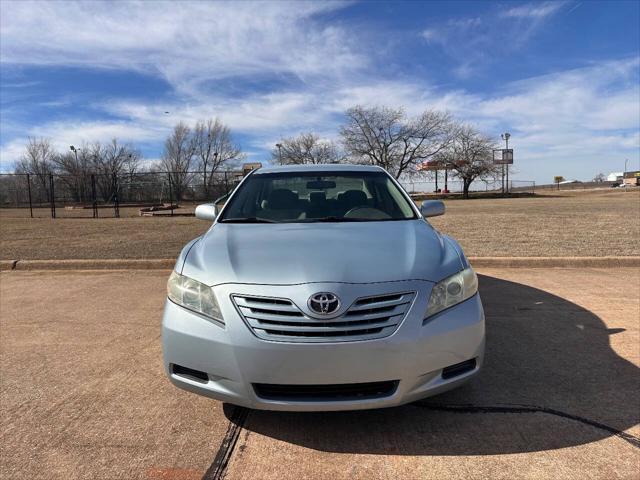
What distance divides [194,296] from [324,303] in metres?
0.77

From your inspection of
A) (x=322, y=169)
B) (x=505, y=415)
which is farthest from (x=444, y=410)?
(x=322, y=169)

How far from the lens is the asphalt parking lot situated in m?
2.40

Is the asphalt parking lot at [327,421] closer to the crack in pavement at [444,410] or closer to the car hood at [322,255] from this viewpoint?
the crack in pavement at [444,410]

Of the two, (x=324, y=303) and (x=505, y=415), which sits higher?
(x=324, y=303)

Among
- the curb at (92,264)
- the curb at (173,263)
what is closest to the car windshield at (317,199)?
the curb at (173,263)

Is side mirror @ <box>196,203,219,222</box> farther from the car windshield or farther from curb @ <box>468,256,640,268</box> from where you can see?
curb @ <box>468,256,640,268</box>

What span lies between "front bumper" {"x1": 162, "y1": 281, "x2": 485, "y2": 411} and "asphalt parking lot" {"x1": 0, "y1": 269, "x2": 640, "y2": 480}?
1.05ft

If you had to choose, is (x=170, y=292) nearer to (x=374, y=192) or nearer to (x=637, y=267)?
(x=374, y=192)

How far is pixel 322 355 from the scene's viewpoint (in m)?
2.30

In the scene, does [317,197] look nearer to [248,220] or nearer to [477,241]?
[248,220]

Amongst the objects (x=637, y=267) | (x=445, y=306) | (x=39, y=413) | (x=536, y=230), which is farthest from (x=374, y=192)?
(x=536, y=230)

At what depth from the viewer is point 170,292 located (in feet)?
9.21

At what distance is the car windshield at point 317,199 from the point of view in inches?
150

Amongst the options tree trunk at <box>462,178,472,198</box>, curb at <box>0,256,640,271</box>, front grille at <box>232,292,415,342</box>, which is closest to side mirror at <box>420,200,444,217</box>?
front grille at <box>232,292,415,342</box>
